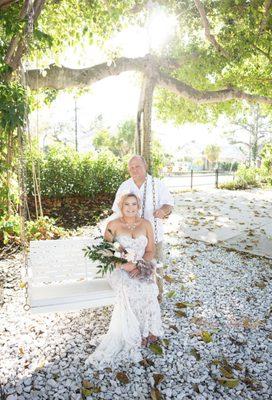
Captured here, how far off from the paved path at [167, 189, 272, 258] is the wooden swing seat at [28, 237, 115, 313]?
3886 millimetres

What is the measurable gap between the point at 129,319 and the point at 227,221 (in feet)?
21.3

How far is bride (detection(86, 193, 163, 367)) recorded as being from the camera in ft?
11.1

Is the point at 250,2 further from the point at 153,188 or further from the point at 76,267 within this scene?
the point at 76,267

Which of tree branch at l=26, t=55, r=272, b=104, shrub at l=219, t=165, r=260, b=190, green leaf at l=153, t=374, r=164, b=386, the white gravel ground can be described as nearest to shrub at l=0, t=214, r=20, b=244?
the white gravel ground

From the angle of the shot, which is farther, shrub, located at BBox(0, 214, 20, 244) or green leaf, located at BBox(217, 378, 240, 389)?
shrub, located at BBox(0, 214, 20, 244)

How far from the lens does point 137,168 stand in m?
3.81

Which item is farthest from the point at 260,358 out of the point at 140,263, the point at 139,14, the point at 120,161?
the point at 120,161

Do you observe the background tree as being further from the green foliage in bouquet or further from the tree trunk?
the green foliage in bouquet

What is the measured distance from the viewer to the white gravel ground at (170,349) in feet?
9.68

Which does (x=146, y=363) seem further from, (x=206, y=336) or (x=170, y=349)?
(x=206, y=336)

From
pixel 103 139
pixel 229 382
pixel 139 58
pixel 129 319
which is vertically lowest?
pixel 229 382

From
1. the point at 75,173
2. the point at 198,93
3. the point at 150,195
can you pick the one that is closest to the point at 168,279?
the point at 150,195

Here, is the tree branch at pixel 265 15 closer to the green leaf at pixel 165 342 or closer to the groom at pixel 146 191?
the groom at pixel 146 191

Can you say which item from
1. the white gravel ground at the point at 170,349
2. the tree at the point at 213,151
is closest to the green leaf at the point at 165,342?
the white gravel ground at the point at 170,349
